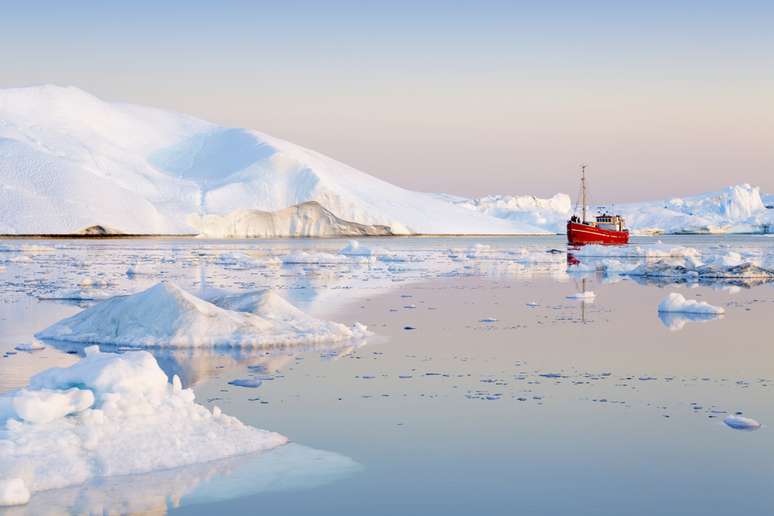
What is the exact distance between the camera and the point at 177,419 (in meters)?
6.05

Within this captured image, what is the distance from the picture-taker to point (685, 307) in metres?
15.2

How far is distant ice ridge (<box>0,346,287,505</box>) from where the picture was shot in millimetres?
5270

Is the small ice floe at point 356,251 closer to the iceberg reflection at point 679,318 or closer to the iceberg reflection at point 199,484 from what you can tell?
the iceberg reflection at point 679,318

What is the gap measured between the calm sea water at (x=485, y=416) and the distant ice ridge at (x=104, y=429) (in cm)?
17

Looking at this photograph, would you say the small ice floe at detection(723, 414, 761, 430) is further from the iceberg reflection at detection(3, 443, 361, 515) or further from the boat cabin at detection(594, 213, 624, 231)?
the boat cabin at detection(594, 213, 624, 231)

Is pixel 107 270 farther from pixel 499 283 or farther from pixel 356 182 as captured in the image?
pixel 356 182

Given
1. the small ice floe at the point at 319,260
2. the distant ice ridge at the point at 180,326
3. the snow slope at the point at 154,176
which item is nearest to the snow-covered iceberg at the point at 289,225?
the snow slope at the point at 154,176

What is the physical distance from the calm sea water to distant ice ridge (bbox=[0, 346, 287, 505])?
0.56 feet

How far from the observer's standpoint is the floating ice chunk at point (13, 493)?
4.81 m

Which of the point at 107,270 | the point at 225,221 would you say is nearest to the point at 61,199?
the point at 225,221

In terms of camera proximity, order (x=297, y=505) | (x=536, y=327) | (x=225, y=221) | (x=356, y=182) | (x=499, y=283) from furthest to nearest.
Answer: (x=356, y=182) → (x=225, y=221) → (x=499, y=283) → (x=536, y=327) → (x=297, y=505)

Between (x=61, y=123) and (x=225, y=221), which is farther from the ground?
(x=61, y=123)

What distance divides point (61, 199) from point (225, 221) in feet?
61.2

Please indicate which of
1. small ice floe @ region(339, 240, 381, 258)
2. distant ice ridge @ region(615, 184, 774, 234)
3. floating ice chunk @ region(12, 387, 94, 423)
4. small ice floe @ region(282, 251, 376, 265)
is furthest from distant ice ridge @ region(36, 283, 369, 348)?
distant ice ridge @ region(615, 184, 774, 234)
